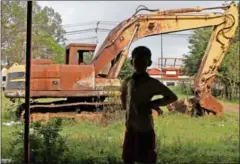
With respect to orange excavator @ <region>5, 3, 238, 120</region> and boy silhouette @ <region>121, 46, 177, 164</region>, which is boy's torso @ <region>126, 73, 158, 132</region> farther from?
orange excavator @ <region>5, 3, 238, 120</region>

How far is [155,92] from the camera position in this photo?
4.68 feet

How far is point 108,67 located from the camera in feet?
21.1

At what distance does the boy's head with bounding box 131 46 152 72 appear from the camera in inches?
57.0

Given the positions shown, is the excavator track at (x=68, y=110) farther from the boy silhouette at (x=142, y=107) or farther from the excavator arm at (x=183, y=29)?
the boy silhouette at (x=142, y=107)

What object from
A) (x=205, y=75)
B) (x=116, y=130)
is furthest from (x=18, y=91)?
(x=205, y=75)

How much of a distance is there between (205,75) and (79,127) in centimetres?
217

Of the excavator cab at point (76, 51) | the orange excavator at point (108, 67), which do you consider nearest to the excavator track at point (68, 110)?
the orange excavator at point (108, 67)

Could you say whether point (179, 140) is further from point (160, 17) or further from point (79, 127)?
point (160, 17)

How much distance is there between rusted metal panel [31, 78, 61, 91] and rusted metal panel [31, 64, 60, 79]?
7cm

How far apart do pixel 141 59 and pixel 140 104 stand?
5.2 inches

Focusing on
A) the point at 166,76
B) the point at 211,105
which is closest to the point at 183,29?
the point at 211,105

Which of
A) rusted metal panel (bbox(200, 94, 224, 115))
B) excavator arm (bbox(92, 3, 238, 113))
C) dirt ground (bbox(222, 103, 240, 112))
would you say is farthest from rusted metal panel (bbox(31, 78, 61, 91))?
dirt ground (bbox(222, 103, 240, 112))

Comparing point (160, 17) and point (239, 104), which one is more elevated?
point (160, 17)

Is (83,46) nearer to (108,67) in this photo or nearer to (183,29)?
(108,67)
